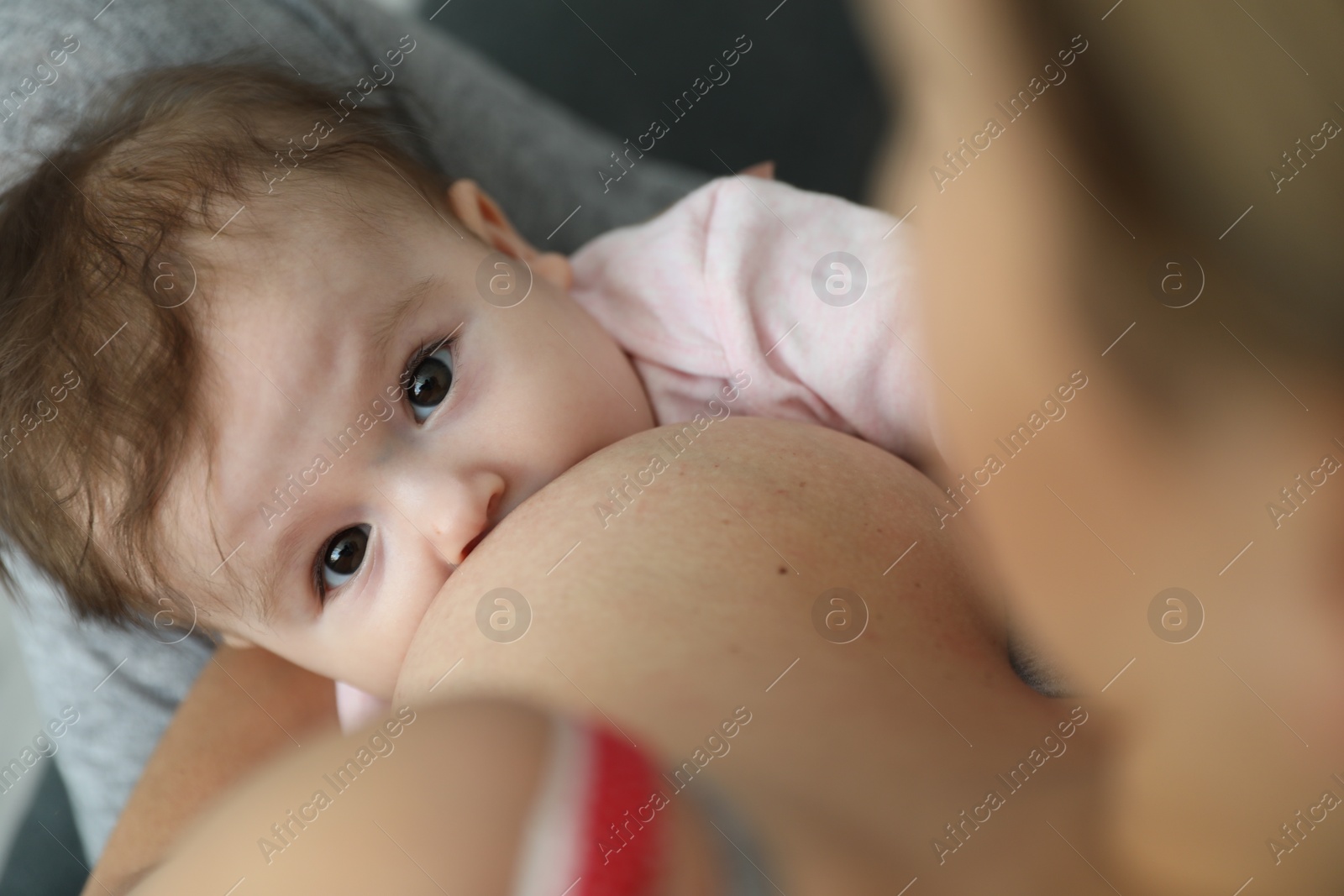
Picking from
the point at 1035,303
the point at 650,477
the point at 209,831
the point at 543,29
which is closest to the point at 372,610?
the point at 650,477

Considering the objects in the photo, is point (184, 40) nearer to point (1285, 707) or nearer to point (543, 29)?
point (543, 29)

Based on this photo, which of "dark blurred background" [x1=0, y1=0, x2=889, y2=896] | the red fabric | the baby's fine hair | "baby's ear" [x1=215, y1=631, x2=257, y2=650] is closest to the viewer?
the red fabric

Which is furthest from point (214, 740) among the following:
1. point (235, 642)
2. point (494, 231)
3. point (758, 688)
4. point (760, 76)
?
point (760, 76)

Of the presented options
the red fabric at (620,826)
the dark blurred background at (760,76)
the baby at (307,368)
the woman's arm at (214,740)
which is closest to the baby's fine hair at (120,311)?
the baby at (307,368)

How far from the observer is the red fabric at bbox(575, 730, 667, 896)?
262 millimetres

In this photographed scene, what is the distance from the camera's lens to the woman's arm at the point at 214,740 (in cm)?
74

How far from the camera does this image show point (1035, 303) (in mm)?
238

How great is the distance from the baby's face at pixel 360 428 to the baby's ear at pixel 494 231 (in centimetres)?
10

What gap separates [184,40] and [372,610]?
26.7 inches

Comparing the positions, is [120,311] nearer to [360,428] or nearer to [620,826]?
[360,428]

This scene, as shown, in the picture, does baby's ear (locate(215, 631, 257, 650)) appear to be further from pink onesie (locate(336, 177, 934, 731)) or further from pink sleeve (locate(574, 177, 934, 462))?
pink sleeve (locate(574, 177, 934, 462))

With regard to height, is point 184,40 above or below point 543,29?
below

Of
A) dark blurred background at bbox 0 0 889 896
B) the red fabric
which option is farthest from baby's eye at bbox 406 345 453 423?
dark blurred background at bbox 0 0 889 896

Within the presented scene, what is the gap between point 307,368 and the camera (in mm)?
652
